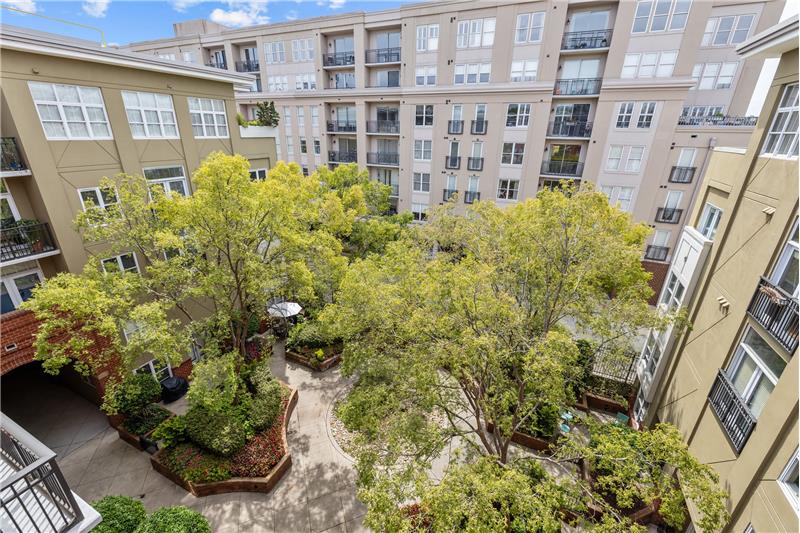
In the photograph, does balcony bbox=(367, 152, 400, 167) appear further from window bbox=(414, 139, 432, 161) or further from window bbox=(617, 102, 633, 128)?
window bbox=(617, 102, 633, 128)

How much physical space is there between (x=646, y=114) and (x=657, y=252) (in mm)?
9791

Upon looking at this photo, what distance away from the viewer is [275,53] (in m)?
33.6

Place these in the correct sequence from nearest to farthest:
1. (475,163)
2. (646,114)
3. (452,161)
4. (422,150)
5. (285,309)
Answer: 1. (285,309)
2. (646,114)
3. (475,163)
4. (452,161)
5. (422,150)

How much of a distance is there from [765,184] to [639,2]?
20.5 metres

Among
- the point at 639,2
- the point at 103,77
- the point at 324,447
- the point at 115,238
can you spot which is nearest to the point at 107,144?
the point at 103,77

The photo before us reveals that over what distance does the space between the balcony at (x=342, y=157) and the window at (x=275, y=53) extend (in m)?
10.1

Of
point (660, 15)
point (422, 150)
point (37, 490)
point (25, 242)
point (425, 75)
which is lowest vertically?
point (37, 490)

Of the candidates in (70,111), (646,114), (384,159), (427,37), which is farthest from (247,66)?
(646,114)

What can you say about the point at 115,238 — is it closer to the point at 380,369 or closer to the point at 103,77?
the point at 103,77

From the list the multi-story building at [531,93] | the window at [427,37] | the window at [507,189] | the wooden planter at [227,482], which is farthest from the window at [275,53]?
the wooden planter at [227,482]

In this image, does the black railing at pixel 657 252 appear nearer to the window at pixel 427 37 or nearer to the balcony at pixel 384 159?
the balcony at pixel 384 159

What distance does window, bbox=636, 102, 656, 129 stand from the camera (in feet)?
73.6

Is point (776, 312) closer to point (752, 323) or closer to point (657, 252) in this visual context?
point (752, 323)

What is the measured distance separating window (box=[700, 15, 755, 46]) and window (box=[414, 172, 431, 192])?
68.4ft
